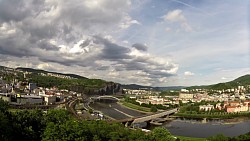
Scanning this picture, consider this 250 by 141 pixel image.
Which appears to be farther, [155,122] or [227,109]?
[227,109]

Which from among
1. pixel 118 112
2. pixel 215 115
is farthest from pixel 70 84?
pixel 215 115

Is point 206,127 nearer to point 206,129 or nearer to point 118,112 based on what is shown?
point 206,129

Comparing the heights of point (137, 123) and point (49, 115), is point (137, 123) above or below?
below

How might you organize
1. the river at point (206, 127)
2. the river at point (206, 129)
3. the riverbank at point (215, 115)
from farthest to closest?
the riverbank at point (215, 115) < the river at point (206, 127) < the river at point (206, 129)

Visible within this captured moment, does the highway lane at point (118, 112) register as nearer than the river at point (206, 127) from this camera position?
No

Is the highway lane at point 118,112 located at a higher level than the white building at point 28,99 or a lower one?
lower

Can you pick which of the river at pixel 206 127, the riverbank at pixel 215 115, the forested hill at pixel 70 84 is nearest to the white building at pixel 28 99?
the river at pixel 206 127

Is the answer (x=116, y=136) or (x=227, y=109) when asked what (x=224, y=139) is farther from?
(x=227, y=109)

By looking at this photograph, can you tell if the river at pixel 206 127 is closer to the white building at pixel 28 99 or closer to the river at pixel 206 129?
the river at pixel 206 129

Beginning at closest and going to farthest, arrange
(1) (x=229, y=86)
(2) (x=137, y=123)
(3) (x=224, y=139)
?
(3) (x=224, y=139)
(2) (x=137, y=123)
(1) (x=229, y=86)

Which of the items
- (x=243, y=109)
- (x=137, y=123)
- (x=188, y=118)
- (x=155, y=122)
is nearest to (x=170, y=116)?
(x=188, y=118)

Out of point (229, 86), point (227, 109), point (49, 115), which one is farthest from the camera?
point (229, 86)
